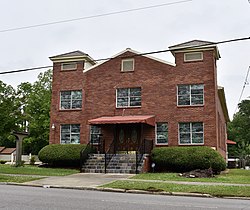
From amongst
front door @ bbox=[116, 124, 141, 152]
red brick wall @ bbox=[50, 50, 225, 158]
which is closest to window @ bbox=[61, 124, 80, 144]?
red brick wall @ bbox=[50, 50, 225, 158]

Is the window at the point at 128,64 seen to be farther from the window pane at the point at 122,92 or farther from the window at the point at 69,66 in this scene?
the window at the point at 69,66

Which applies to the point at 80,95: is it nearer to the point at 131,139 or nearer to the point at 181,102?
the point at 131,139

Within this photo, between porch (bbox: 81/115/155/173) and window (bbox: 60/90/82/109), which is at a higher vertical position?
window (bbox: 60/90/82/109)

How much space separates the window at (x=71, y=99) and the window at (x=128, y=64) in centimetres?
390

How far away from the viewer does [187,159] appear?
22.9 meters

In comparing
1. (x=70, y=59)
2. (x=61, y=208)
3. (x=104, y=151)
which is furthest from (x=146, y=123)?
(x=61, y=208)

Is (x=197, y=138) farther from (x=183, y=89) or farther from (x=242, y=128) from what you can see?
(x=242, y=128)

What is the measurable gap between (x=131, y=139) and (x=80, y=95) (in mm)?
5317

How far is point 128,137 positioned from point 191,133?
447 cm

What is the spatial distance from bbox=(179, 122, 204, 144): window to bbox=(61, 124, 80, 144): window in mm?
7773

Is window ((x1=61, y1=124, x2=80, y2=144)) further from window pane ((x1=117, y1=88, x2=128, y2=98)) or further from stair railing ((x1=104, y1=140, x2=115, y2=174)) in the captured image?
window pane ((x1=117, y1=88, x2=128, y2=98))

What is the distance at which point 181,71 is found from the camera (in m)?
26.1

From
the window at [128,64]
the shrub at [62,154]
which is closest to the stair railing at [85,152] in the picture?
the shrub at [62,154]

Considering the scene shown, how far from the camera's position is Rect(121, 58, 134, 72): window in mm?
27369
